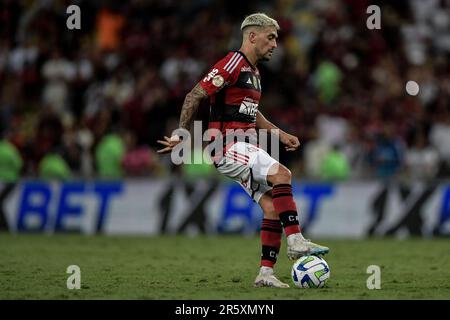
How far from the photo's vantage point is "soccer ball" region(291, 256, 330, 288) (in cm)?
926

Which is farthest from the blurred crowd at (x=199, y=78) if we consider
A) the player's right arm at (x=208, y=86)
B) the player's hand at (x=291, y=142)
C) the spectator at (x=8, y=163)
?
the player's right arm at (x=208, y=86)

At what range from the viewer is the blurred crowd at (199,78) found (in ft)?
63.1

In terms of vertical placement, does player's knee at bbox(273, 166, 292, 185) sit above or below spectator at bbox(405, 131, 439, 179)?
below

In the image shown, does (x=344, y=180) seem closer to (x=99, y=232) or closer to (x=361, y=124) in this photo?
(x=361, y=124)

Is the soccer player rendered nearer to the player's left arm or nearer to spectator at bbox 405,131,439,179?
the player's left arm

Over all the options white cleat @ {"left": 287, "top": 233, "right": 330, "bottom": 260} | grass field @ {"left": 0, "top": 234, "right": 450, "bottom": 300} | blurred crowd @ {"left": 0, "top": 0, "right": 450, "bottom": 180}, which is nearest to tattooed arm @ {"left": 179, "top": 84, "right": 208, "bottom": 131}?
white cleat @ {"left": 287, "top": 233, "right": 330, "bottom": 260}

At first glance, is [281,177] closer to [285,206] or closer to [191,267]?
[285,206]

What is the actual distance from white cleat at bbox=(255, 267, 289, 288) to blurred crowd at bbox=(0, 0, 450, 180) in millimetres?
9156

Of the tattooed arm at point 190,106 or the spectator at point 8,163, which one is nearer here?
the tattooed arm at point 190,106

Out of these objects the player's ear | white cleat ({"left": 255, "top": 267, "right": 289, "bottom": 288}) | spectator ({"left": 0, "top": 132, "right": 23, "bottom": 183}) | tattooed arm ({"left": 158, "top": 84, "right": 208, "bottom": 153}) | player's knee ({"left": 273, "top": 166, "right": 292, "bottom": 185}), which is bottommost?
white cleat ({"left": 255, "top": 267, "right": 289, "bottom": 288})

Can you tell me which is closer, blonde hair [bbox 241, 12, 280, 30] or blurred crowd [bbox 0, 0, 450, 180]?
blonde hair [bbox 241, 12, 280, 30]

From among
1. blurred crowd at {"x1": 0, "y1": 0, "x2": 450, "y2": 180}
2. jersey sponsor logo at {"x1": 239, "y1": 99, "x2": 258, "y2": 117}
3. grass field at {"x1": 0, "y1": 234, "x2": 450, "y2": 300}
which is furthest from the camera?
blurred crowd at {"x1": 0, "y1": 0, "x2": 450, "y2": 180}

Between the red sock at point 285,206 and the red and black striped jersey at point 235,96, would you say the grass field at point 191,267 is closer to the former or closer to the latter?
the red sock at point 285,206

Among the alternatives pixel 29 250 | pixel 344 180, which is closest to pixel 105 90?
pixel 344 180
